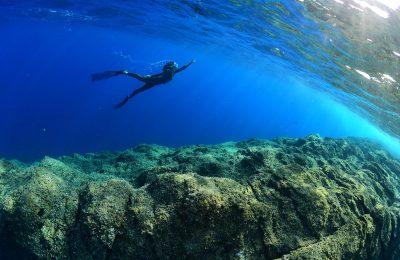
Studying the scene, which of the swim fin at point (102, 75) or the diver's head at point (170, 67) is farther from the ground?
→ the diver's head at point (170, 67)

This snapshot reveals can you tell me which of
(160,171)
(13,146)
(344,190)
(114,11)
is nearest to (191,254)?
(160,171)

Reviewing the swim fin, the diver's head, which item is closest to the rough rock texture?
the swim fin

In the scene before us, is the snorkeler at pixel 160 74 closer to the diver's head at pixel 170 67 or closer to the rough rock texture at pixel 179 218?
the diver's head at pixel 170 67

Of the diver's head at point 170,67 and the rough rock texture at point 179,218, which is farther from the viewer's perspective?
the diver's head at point 170,67

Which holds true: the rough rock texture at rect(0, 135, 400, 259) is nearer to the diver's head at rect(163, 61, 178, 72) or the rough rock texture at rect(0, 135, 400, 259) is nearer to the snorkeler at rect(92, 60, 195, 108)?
the snorkeler at rect(92, 60, 195, 108)

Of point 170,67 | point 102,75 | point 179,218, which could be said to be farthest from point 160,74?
point 179,218

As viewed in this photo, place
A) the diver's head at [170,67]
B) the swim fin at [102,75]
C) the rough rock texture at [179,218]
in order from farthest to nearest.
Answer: the diver's head at [170,67] < the swim fin at [102,75] < the rough rock texture at [179,218]

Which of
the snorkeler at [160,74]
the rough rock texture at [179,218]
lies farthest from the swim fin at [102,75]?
Result: the rough rock texture at [179,218]

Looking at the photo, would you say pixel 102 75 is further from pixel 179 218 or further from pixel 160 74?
pixel 179 218

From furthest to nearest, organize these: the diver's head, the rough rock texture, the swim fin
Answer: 1. the diver's head
2. the swim fin
3. the rough rock texture

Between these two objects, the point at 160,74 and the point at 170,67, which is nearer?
the point at 170,67

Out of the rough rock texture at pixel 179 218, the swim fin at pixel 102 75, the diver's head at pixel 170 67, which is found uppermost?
the rough rock texture at pixel 179 218

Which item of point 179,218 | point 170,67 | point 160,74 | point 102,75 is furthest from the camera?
point 160,74

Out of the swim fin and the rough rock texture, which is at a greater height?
the rough rock texture
